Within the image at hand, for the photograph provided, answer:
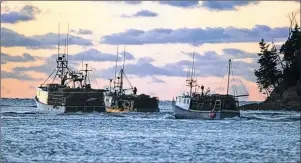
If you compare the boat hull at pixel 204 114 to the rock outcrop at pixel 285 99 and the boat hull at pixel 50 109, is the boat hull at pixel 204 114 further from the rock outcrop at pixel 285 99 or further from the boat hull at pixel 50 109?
the rock outcrop at pixel 285 99

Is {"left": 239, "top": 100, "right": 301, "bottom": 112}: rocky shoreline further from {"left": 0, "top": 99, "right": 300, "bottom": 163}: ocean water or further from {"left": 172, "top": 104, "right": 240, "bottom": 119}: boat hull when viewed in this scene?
{"left": 0, "top": 99, "right": 300, "bottom": 163}: ocean water

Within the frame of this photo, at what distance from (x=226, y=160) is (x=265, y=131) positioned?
36.7 meters

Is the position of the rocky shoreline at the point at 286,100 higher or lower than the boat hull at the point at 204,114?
higher

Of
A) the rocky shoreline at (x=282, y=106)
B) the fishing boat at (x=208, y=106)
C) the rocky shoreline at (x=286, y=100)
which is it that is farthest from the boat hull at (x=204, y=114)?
the rocky shoreline at (x=286, y=100)

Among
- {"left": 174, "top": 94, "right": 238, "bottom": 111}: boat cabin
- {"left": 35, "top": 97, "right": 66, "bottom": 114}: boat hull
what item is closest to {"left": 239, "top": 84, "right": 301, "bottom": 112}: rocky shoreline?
{"left": 35, "top": 97, "right": 66, "bottom": 114}: boat hull

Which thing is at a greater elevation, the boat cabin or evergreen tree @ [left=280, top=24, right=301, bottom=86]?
evergreen tree @ [left=280, top=24, right=301, bottom=86]

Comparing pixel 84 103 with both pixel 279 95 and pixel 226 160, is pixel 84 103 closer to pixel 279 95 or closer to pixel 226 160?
pixel 279 95

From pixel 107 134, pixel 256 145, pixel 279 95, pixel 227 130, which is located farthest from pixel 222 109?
pixel 279 95

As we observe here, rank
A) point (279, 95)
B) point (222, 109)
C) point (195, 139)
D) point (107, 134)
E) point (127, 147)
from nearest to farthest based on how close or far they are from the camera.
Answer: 1. point (127, 147)
2. point (195, 139)
3. point (107, 134)
4. point (222, 109)
5. point (279, 95)

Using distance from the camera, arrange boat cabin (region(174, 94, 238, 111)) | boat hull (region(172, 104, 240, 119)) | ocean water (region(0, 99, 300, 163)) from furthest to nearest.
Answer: boat hull (region(172, 104, 240, 119)) → boat cabin (region(174, 94, 238, 111)) → ocean water (region(0, 99, 300, 163))

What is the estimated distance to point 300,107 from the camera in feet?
571

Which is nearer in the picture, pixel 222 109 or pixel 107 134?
pixel 107 134

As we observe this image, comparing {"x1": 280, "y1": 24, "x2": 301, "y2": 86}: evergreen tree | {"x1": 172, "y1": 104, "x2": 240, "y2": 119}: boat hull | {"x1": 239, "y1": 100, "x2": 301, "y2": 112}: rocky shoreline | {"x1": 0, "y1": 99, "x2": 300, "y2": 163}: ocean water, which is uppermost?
{"x1": 280, "y1": 24, "x2": 301, "y2": 86}: evergreen tree

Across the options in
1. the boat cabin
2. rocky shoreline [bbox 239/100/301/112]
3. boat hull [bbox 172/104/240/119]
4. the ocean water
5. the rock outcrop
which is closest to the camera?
the ocean water
